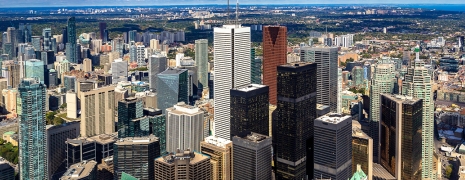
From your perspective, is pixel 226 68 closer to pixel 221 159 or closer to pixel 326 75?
pixel 326 75

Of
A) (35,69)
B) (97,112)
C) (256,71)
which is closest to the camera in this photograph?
(97,112)

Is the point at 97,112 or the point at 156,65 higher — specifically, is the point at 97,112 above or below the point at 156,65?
below

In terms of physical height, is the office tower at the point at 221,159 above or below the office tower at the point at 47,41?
below

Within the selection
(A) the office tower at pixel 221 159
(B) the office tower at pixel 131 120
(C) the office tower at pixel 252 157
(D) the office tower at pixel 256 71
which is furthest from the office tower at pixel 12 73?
(C) the office tower at pixel 252 157

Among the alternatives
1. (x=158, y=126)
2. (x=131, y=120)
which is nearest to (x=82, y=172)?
(x=131, y=120)

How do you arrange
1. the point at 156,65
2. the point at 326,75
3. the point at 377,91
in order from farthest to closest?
the point at 156,65 → the point at 326,75 → the point at 377,91

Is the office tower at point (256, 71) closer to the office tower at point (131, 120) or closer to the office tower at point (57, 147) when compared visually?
the office tower at point (131, 120)

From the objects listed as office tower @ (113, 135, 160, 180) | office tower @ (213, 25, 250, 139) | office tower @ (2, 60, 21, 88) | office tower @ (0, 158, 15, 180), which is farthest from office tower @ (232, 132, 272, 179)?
office tower @ (2, 60, 21, 88)
